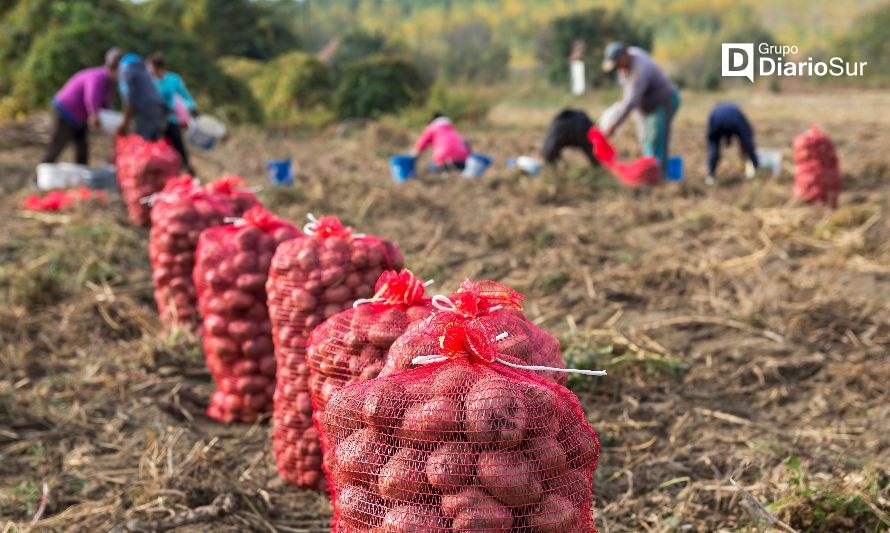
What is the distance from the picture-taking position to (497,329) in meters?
2.51

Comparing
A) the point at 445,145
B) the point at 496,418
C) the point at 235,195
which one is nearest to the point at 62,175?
the point at 445,145

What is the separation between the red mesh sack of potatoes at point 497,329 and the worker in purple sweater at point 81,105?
7.15 metres

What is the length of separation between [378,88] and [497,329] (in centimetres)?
1948

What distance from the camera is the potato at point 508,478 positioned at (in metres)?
1.93

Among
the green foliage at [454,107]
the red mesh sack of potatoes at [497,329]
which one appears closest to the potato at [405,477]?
the red mesh sack of potatoes at [497,329]

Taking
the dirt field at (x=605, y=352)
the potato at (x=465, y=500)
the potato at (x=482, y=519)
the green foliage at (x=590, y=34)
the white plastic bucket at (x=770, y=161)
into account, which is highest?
the green foliage at (x=590, y=34)

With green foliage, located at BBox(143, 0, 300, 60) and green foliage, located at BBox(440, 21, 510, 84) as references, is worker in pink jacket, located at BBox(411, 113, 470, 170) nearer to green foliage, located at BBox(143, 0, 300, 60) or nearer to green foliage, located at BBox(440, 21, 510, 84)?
green foliage, located at BBox(143, 0, 300, 60)

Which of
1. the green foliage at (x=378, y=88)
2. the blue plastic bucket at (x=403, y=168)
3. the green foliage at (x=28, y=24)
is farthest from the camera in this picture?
the green foliage at (x=378, y=88)

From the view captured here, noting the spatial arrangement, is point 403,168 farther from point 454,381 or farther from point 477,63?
point 477,63

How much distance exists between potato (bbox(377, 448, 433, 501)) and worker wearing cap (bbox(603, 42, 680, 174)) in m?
7.44

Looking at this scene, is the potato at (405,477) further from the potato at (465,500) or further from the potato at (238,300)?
the potato at (238,300)

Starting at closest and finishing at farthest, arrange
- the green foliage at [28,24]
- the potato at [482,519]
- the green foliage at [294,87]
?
the potato at [482,519] < the green foliage at [28,24] < the green foliage at [294,87]

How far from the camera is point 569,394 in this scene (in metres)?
2.12

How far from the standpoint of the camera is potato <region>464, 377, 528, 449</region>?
1950mm
